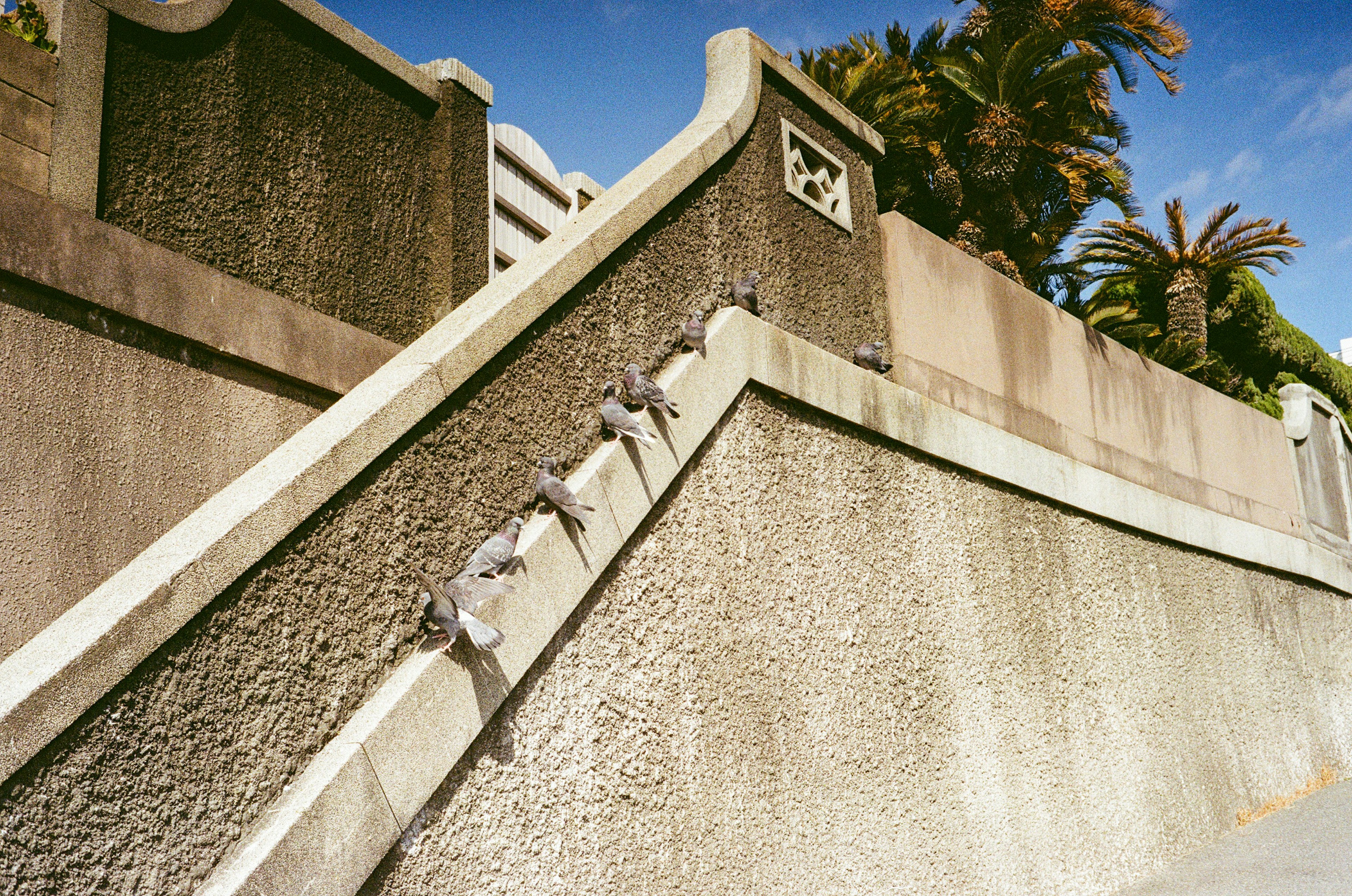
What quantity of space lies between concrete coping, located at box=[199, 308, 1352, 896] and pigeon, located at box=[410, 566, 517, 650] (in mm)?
94

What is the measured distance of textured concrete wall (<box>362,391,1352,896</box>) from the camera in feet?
11.1

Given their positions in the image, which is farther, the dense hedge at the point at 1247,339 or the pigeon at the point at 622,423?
the dense hedge at the point at 1247,339

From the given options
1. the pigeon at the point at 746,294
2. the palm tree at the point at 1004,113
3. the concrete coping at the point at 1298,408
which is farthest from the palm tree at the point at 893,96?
the pigeon at the point at 746,294

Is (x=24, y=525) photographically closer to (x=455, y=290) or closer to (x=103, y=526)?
(x=103, y=526)

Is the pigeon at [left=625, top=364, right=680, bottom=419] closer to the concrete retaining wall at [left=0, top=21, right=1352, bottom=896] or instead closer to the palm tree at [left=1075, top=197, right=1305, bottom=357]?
the concrete retaining wall at [left=0, top=21, right=1352, bottom=896]

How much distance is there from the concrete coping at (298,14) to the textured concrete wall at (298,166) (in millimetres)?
32

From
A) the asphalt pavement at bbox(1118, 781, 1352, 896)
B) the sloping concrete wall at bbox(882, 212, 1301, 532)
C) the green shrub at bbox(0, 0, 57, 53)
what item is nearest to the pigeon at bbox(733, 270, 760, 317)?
the sloping concrete wall at bbox(882, 212, 1301, 532)

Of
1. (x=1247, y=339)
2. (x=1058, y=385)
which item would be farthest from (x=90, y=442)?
(x=1247, y=339)

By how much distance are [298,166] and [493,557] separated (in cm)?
281

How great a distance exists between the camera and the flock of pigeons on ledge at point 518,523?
10.0 feet

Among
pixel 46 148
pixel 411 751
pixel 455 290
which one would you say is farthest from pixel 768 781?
pixel 46 148

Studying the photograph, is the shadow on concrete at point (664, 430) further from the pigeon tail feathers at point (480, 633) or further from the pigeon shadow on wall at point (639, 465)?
the pigeon tail feathers at point (480, 633)

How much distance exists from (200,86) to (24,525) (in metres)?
2.11

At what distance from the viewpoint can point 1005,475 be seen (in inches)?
239
